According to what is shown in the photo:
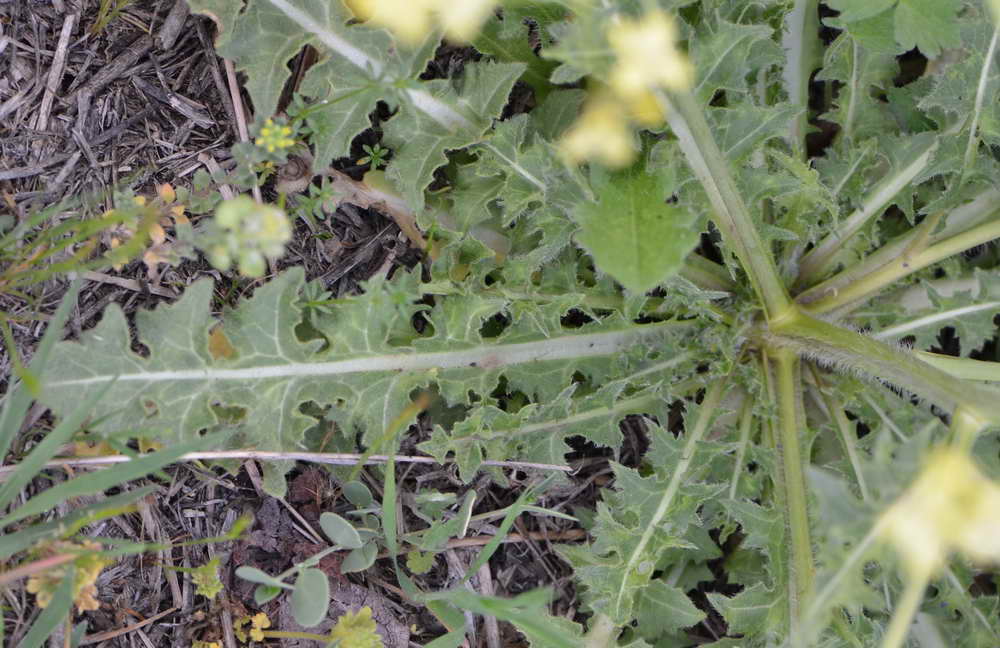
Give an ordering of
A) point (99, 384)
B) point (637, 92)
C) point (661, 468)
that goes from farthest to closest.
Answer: point (661, 468) < point (99, 384) < point (637, 92)

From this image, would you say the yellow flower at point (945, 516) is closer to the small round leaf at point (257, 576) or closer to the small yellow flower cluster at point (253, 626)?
the small round leaf at point (257, 576)

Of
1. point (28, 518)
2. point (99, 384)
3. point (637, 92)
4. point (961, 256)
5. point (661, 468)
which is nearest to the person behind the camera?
point (637, 92)

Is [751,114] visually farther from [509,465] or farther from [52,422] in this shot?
[52,422]

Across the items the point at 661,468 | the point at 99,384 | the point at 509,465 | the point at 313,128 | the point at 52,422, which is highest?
the point at 313,128

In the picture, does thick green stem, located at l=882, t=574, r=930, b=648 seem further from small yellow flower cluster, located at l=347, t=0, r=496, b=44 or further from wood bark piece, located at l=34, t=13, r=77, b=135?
wood bark piece, located at l=34, t=13, r=77, b=135

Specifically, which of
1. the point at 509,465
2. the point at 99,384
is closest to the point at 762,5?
the point at 509,465

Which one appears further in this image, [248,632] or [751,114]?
[248,632]

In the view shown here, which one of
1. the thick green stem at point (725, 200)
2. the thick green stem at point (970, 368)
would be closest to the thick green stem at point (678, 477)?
the thick green stem at point (725, 200)

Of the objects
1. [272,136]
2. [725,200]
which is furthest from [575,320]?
[272,136]
